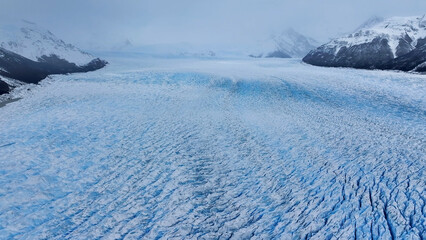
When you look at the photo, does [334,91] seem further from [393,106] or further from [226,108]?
[226,108]

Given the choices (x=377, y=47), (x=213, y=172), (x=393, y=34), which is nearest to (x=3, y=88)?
(x=213, y=172)

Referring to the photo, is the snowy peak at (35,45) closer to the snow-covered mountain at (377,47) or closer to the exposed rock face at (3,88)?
the exposed rock face at (3,88)

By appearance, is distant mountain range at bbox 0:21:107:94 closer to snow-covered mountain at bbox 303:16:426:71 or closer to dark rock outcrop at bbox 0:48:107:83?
dark rock outcrop at bbox 0:48:107:83

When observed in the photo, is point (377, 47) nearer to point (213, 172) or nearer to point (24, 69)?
point (24, 69)

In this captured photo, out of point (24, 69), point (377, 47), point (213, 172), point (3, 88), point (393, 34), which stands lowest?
point (213, 172)

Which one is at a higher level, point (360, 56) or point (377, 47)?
point (377, 47)

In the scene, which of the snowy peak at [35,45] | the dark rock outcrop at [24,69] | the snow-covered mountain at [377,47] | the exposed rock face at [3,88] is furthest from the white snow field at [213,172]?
the snow-covered mountain at [377,47]

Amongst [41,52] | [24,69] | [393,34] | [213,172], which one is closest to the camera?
[213,172]
